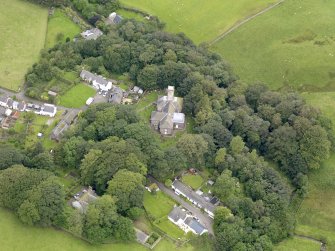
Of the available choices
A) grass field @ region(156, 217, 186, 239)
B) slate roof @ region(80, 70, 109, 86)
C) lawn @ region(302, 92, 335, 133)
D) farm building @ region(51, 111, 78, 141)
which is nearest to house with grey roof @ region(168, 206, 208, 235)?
grass field @ region(156, 217, 186, 239)

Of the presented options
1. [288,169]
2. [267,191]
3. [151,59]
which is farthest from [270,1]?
[267,191]

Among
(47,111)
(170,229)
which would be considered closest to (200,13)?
(47,111)

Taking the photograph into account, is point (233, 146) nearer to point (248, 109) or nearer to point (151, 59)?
point (248, 109)

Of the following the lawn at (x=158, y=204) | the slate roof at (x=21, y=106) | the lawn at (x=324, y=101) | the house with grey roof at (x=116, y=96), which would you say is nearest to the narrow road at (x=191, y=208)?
the lawn at (x=158, y=204)

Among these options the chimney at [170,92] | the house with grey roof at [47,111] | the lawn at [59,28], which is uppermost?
the chimney at [170,92]

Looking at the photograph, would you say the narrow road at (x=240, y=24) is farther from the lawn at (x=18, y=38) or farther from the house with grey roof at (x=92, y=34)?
the lawn at (x=18, y=38)
